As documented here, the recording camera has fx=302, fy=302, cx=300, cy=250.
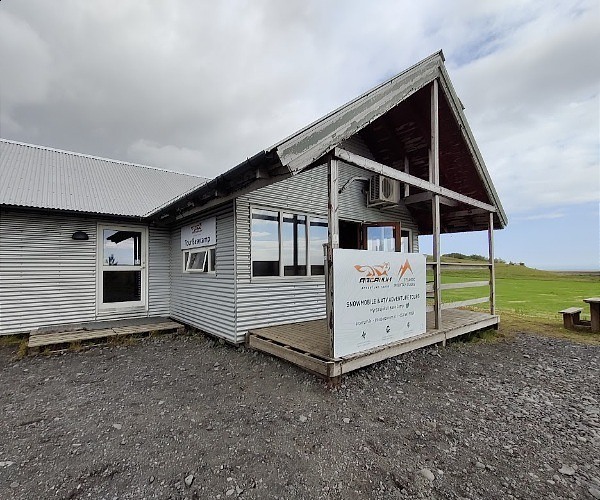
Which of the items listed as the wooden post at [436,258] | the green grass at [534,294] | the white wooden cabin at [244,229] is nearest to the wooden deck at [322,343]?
the white wooden cabin at [244,229]

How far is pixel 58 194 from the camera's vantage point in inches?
272

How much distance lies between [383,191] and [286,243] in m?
2.77

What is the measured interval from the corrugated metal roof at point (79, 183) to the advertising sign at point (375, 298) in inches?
146

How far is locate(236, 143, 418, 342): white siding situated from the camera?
18.6 feet

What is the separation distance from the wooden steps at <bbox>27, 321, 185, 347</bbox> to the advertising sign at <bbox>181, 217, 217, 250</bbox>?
186 centimetres

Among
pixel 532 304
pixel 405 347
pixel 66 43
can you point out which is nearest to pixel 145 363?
pixel 405 347

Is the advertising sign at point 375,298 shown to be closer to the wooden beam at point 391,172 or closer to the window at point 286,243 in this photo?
the wooden beam at point 391,172

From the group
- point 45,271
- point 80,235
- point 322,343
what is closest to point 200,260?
point 80,235

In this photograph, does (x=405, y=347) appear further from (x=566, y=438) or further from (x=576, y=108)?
(x=576, y=108)

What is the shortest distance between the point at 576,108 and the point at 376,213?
908 cm

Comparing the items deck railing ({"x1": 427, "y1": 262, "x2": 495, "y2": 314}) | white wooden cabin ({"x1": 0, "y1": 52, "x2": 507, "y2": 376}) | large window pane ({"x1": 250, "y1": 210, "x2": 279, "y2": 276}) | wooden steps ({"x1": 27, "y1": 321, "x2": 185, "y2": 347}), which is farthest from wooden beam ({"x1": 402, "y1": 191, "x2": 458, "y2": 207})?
wooden steps ({"x1": 27, "y1": 321, "x2": 185, "y2": 347})

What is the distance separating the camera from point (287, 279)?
6.29 meters

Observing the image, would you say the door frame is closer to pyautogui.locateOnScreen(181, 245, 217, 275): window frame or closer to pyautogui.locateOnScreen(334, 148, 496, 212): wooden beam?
pyautogui.locateOnScreen(181, 245, 217, 275): window frame

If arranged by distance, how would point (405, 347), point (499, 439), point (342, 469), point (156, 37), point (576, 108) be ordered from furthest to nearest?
1. point (576, 108)
2. point (156, 37)
3. point (405, 347)
4. point (499, 439)
5. point (342, 469)
